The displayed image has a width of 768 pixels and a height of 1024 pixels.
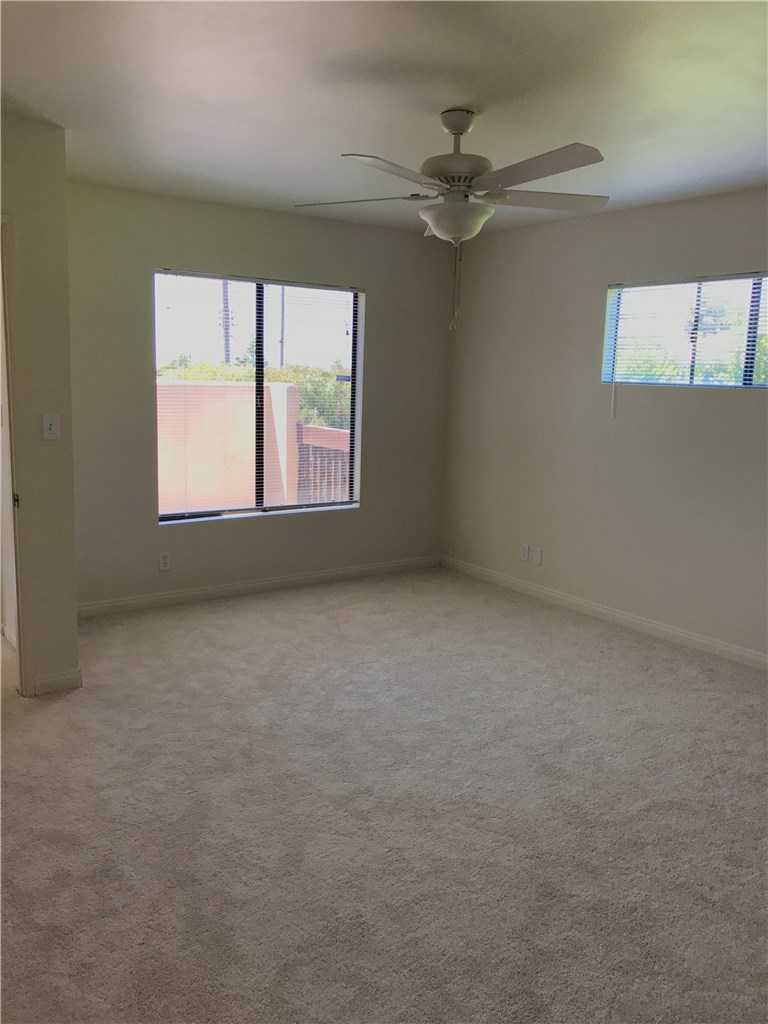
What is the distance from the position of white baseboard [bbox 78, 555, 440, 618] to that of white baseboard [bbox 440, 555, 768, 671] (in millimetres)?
384

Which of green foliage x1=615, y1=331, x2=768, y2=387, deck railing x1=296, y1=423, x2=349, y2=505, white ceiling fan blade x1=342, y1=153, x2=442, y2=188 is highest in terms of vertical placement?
white ceiling fan blade x1=342, y1=153, x2=442, y2=188

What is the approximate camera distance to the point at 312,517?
5.50m

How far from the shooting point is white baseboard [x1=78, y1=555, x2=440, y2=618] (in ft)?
15.5

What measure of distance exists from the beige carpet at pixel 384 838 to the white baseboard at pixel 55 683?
8 cm

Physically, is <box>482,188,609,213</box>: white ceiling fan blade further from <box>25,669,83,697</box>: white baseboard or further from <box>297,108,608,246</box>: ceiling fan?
<box>25,669,83,697</box>: white baseboard

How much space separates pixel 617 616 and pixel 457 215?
2959 mm

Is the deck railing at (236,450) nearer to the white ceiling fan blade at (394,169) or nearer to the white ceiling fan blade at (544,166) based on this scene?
the white ceiling fan blade at (394,169)

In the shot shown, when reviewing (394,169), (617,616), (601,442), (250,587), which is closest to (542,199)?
(394,169)

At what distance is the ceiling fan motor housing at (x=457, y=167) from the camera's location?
269 centimetres

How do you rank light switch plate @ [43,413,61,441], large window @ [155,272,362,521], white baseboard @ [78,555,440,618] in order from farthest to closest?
large window @ [155,272,362,521] < white baseboard @ [78,555,440,618] < light switch plate @ [43,413,61,441]

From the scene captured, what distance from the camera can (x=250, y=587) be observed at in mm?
5258

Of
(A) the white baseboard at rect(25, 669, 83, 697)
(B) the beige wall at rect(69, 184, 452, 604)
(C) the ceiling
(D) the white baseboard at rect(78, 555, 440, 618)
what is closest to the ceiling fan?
(C) the ceiling

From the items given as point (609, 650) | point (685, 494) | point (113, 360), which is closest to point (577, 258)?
point (685, 494)

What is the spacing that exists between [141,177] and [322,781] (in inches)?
130
